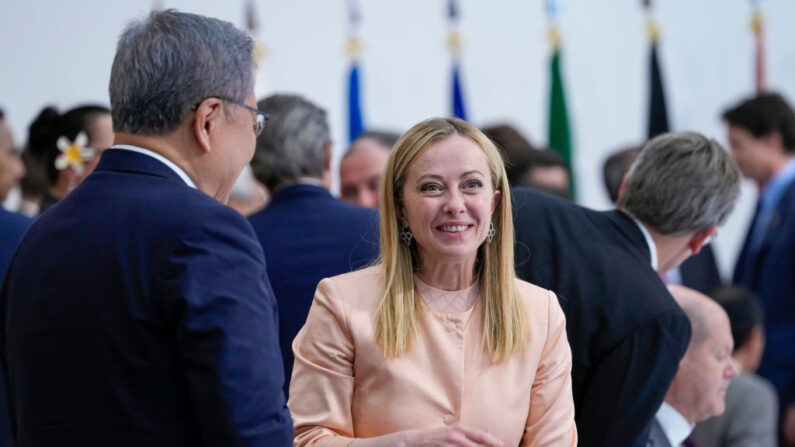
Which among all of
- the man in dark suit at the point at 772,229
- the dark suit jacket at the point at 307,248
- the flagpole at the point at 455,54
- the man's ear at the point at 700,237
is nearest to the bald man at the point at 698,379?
the man's ear at the point at 700,237

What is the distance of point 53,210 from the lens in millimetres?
1890

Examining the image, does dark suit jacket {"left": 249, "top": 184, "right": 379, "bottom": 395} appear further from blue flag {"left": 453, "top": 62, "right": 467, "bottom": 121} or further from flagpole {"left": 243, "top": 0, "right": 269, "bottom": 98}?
blue flag {"left": 453, "top": 62, "right": 467, "bottom": 121}

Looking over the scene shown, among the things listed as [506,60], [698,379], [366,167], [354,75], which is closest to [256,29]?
[354,75]

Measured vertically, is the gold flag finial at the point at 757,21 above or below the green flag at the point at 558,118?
above

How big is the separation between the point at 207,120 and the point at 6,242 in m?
1.12

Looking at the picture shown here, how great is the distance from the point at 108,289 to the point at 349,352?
0.46 metres

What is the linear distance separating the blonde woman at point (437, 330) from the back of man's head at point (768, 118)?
362 cm

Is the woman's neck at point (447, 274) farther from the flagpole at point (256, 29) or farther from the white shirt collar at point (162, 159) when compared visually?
the flagpole at point (256, 29)

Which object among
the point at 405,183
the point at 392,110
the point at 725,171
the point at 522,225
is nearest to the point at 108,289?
the point at 405,183

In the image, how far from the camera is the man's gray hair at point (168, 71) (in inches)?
72.8

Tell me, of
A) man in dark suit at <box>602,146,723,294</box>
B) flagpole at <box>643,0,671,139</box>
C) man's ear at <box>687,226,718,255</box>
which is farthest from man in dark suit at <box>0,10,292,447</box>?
flagpole at <box>643,0,671,139</box>

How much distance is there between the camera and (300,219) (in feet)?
9.07

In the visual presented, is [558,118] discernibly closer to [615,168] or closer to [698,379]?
[615,168]

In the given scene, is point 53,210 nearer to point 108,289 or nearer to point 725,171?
point 108,289
